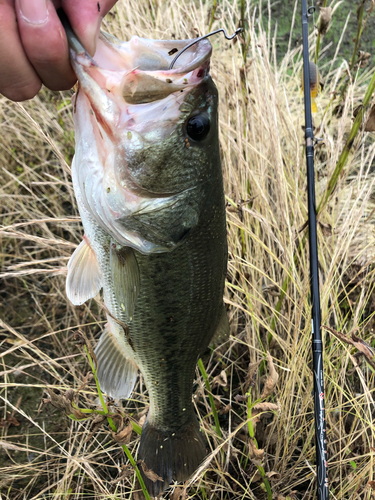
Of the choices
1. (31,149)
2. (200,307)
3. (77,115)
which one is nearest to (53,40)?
(77,115)

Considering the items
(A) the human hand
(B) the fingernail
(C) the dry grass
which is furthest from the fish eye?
(C) the dry grass

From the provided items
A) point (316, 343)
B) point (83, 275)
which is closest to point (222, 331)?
point (316, 343)

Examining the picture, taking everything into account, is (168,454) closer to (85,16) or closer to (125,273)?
(125,273)

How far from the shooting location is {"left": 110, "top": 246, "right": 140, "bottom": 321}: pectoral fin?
4.77 ft

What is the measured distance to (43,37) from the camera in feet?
3.53

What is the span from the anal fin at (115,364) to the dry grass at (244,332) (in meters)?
0.30

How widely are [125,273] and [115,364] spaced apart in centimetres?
45

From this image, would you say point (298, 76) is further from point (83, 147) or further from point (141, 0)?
point (83, 147)

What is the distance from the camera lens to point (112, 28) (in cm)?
372

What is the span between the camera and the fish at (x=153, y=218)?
4.17 ft

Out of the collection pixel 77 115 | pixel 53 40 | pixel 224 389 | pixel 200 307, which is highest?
pixel 53 40

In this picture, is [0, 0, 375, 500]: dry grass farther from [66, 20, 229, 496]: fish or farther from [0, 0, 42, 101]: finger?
[0, 0, 42, 101]: finger

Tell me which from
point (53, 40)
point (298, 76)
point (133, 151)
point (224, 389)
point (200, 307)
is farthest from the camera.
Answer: point (298, 76)

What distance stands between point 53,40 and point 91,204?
488 mm
